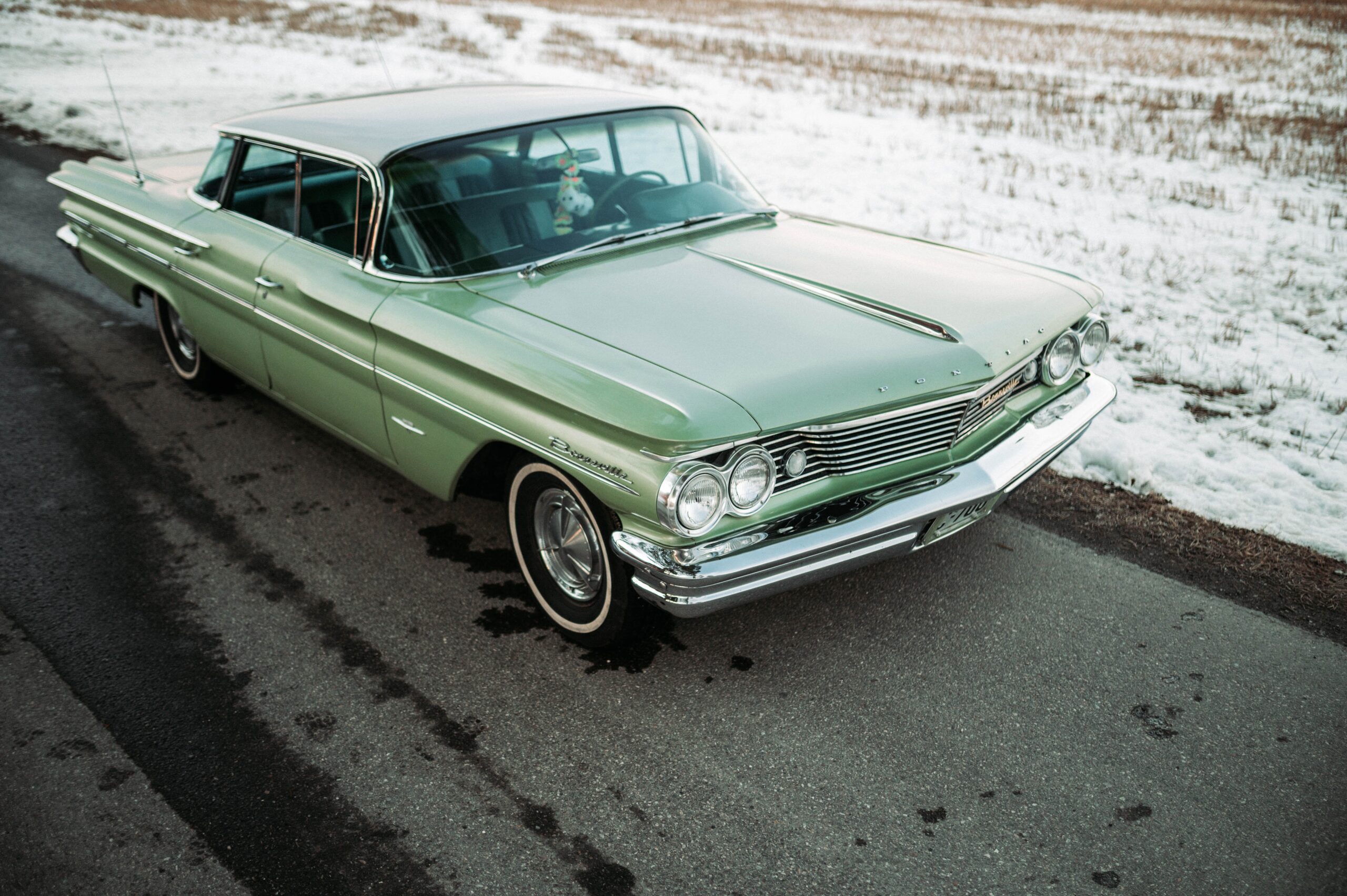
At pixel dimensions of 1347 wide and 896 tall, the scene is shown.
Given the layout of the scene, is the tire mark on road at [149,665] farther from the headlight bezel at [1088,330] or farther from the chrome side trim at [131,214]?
the headlight bezel at [1088,330]

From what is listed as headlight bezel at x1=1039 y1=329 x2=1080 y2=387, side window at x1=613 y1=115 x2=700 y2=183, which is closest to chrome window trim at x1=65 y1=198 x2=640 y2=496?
side window at x1=613 y1=115 x2=700 y2=183

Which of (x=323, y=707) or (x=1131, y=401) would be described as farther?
(x=1131, y=401)

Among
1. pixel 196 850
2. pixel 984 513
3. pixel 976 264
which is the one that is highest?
pixel 976 264

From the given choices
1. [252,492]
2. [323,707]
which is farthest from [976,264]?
[252,492]

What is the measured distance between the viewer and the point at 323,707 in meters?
2.85

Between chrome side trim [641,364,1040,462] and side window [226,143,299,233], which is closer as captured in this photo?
chrome side trim [641,364,1040,462]

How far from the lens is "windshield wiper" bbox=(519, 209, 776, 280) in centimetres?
334

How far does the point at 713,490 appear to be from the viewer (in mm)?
2559

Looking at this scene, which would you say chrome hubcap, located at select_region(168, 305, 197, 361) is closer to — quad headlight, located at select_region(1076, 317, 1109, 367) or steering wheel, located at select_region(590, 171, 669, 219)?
steering wheel, located at select_region(590, 171, 669, 219)

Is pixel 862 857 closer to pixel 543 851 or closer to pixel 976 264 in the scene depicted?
pixel 543 851

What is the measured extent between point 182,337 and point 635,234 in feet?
9.00

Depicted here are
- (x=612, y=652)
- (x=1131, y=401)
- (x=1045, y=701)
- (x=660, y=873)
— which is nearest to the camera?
(x=660, y=873)

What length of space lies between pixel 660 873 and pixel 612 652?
0.87 metres

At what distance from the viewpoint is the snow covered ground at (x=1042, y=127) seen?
4.66 meters
